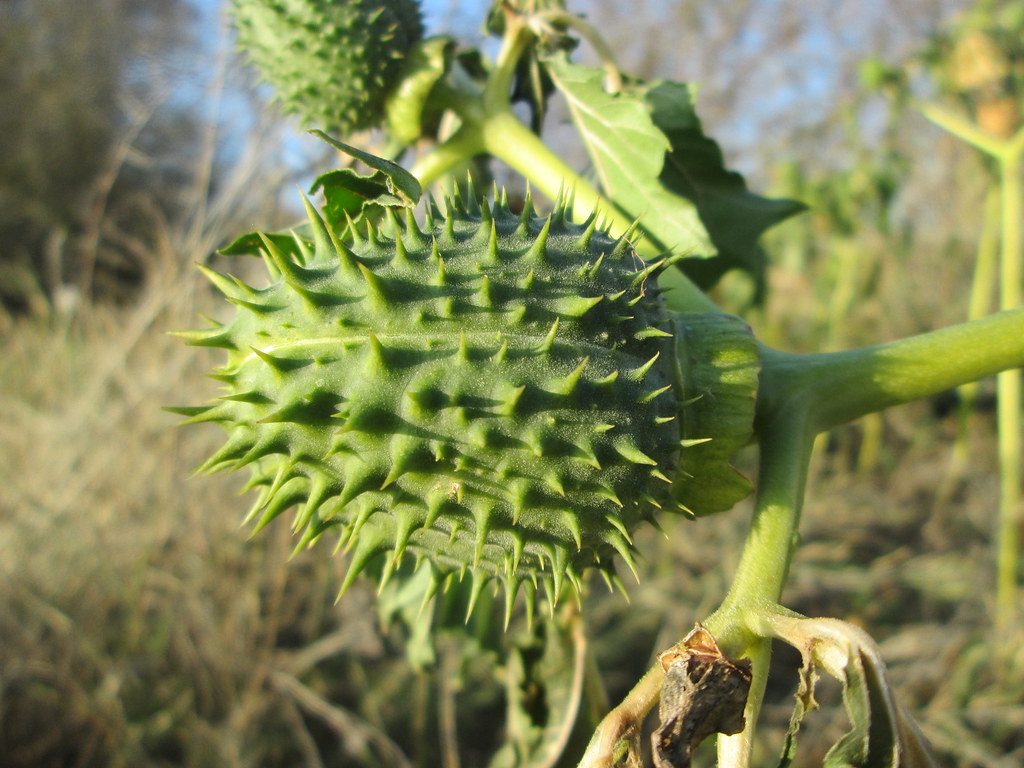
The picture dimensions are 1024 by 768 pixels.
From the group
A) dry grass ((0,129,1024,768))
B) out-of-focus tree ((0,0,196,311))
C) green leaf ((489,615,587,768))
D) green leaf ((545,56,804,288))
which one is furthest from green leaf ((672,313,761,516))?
out-of-focus tree ((0,0,196,311))

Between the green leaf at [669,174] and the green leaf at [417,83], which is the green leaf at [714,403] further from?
the green leaf at [417,83]

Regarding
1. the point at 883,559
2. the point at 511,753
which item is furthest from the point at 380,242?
the point at 883,559

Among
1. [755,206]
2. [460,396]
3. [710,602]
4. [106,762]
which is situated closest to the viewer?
[460,396]

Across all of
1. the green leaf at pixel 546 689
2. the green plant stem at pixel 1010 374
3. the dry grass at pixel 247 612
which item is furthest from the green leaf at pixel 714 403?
the dry grass at pixel 247 612

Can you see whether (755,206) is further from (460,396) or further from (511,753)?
(511,753)

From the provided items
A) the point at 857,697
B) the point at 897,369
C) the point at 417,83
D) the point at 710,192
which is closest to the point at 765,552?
the point at 857,697

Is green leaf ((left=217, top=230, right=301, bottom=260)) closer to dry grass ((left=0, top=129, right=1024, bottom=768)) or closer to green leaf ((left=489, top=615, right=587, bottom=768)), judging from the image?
green leaf ((left=489, top=615, right=587, bottom=768))
